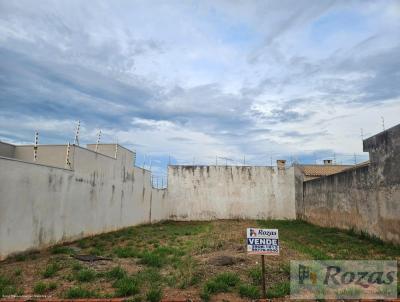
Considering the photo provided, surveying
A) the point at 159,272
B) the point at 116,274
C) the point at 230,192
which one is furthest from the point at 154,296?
the point at 230,192

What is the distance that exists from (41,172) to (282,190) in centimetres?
1771

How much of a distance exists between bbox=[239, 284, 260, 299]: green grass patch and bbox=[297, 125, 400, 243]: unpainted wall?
674 centimetres

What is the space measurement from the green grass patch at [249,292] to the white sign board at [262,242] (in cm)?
65

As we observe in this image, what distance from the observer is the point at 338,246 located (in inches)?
400

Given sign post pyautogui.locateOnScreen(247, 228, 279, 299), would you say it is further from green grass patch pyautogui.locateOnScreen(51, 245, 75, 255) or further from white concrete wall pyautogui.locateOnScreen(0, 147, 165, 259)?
white concrete wall pyautogui.locateOnScreen(0, 147, 165, 259)

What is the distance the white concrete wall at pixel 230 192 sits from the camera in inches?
907

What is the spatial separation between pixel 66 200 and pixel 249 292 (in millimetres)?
7579

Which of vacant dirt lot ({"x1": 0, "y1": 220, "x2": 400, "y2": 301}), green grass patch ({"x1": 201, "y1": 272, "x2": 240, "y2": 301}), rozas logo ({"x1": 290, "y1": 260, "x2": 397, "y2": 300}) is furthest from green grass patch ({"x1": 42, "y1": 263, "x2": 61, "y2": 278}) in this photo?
rozas logo ({"x1": 290, "y1": 260, "x2": 397, "y2": 300})

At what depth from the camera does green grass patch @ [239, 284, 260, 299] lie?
512 centimetres

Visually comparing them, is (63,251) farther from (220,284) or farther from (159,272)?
(220,284)

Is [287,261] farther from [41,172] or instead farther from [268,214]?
[268,214]

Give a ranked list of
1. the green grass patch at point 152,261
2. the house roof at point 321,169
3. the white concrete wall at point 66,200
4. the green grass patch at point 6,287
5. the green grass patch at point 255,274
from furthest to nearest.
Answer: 1. the house roof at point 321,169
2. the white concrete wall at point 66,200
3. the green grass patch at point 152,261
4. the green grass patch at point 255,274
5. the green grass patch at point 6,287

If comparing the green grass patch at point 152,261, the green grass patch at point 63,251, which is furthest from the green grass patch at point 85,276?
the green grass patch at point 63,251

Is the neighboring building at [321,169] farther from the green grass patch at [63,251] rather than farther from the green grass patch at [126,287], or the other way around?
the green grass patch at [126,287]
